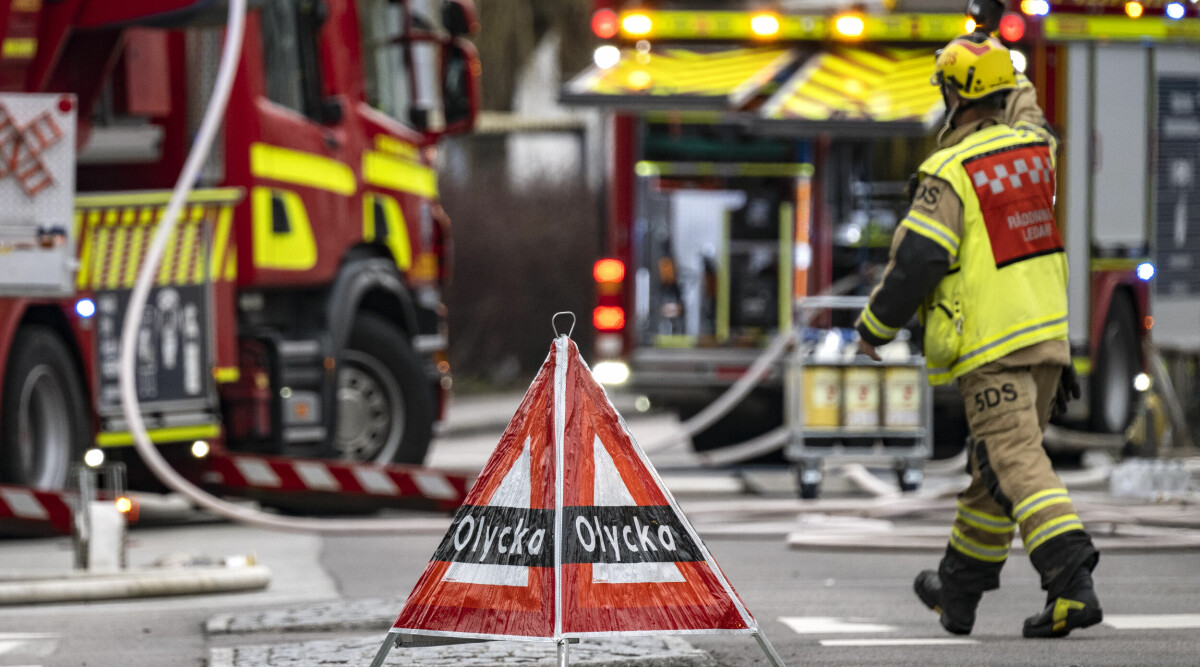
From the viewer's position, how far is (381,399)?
35.5 feet

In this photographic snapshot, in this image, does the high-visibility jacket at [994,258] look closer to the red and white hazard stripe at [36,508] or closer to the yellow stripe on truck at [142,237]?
the red and white hazard stripe at [36,508]

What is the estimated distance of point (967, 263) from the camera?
5.93 m

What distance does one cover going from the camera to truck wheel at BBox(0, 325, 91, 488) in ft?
27.7

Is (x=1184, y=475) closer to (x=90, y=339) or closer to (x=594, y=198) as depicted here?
(x=90, y=339)

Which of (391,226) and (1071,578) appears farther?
(391,226)

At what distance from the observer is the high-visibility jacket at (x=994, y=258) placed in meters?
5.88

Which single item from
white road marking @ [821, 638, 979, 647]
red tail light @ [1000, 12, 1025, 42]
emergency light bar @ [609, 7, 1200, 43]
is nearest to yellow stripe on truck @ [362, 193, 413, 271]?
emergency light bar @ [609, 7, 1200, 43]

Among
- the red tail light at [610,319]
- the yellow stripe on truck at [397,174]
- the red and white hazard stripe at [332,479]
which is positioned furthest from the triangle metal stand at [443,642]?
the red tail light at [610,319]

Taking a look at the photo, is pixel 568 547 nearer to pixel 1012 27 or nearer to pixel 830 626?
pixel 830 626

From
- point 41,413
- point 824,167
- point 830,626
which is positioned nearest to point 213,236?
point 41,413

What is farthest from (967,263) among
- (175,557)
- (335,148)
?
(335,148)

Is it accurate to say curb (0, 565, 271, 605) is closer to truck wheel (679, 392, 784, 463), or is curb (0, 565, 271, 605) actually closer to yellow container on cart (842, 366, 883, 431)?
yellow container on cart (842, 366, 883, 431)

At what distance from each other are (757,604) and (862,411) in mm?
4022

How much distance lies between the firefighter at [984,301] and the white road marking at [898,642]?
0.06 meters
